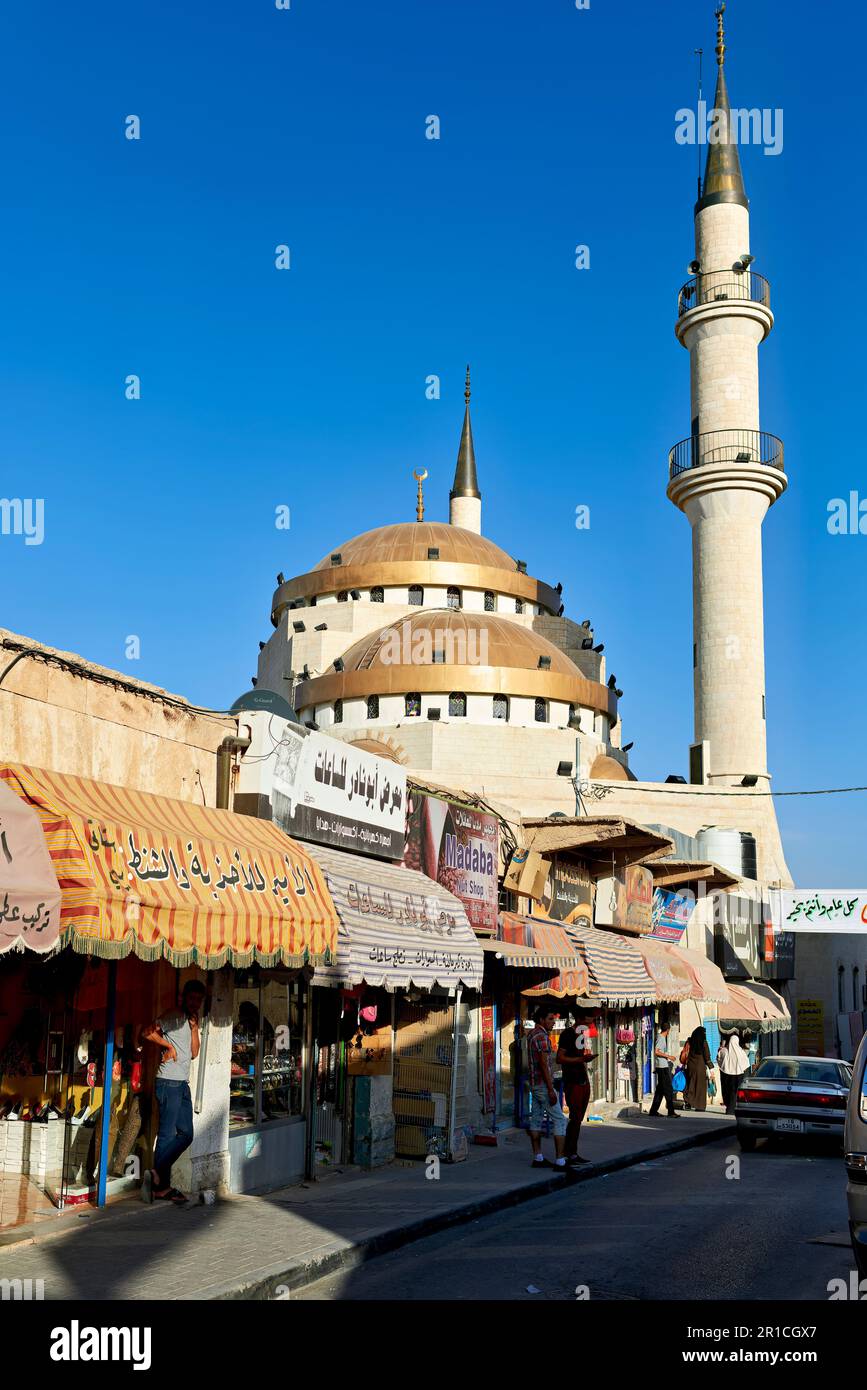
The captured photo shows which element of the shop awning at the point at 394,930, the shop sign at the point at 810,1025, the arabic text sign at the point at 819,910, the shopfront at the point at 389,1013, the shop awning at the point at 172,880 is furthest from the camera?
the shop sign at the point at 810,1025

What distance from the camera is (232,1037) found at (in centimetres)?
1137

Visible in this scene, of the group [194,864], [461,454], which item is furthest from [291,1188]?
[461,454]

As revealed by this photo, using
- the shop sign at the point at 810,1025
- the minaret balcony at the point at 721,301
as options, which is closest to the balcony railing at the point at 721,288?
the minaret balcony at the point at 721,301

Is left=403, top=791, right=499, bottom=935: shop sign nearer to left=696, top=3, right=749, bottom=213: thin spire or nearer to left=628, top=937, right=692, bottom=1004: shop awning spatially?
left=628, top=937, right=692, bottom=1004: shop awning

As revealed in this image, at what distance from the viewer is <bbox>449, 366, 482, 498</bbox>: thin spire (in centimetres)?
7425

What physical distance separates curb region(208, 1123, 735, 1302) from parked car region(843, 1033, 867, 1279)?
3221mm

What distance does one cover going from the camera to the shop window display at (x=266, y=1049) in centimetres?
1153

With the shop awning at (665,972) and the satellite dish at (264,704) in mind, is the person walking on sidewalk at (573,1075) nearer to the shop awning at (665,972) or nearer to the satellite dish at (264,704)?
the satellite dish at (264,704)

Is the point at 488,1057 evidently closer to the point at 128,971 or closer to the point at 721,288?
the point at 128,971

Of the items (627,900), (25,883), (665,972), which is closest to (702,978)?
(627,900)

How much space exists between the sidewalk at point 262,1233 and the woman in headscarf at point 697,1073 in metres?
10.8

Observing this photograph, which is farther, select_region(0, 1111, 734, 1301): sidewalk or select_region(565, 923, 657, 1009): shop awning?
select_region(565, 923, 657, 1009): shop awning

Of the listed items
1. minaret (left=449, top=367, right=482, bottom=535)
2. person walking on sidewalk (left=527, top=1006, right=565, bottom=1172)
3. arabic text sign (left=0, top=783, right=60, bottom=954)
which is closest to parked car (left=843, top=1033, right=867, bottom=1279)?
arabic text sign (left=0, top=783, right=60, bottom=954)
